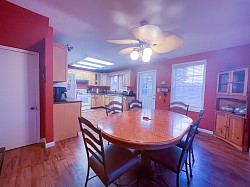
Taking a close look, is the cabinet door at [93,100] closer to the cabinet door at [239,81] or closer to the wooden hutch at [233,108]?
the wooden hutch at [233,108]

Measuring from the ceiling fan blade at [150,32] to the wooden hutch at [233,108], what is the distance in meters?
2.21

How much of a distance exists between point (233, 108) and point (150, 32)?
2802 millimetres

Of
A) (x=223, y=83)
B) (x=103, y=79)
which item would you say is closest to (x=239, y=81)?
(x=223, y=83)

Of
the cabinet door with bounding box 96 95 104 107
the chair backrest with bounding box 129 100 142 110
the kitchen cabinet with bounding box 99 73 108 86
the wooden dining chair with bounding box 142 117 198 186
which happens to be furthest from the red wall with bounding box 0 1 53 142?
the kitchen cabinet with bounding box 99 73 108 86

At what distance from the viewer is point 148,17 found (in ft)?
5.91

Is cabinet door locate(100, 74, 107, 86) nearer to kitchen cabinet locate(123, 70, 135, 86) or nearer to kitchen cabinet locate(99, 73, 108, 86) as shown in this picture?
kitchen cabinet locate(99, 73, 108, 86)

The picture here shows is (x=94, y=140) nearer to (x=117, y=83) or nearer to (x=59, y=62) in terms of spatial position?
(x=59, y=62)

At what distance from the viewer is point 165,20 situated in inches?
73.6

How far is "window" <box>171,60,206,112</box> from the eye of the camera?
352cm

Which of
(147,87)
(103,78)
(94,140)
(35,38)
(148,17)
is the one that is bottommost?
(94,140)

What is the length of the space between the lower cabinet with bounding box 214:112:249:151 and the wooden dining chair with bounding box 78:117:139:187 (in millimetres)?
2491

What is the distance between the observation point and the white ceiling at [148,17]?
155cm

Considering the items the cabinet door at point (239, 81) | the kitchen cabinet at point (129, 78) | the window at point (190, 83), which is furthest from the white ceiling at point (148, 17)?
the kitchen cabinet at point (129, 78)

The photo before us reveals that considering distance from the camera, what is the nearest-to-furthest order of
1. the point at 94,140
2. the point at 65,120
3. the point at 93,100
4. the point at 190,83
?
the point at 94,140 < the point at 65,120 < the point at 190,83 < the point at 93,100
